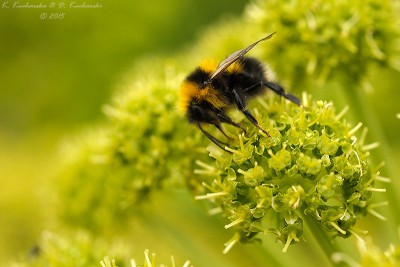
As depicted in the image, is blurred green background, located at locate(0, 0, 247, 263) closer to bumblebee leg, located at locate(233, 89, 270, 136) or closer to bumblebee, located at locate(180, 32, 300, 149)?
bumblebee, located at locate(180, 32, 300, 149)

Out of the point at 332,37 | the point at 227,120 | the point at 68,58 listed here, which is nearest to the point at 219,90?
the point at 227,120

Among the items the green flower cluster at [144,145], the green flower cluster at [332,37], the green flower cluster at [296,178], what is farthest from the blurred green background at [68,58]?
the green flower cluster at [296,178]

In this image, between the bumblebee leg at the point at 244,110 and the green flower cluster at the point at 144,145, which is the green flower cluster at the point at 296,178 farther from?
the green flower cluster at the point at 144,145

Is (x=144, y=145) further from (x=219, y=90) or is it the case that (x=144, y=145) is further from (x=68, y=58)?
(x=68, y=58)

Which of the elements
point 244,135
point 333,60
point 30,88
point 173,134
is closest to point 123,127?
point 173,134

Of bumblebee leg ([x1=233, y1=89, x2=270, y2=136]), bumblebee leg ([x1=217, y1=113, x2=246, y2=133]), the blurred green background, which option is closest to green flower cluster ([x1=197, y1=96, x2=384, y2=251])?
bumblebee leg ([x1=233, y1=89, x2=270, y2=136])

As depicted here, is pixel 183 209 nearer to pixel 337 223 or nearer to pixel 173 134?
pixel 173 134
